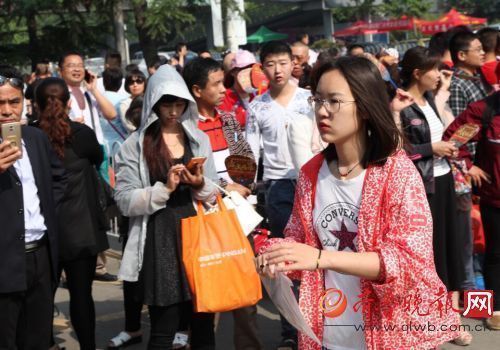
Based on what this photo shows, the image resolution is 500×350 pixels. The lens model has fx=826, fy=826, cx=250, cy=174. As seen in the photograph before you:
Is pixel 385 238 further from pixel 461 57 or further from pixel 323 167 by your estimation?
pixel 461 57

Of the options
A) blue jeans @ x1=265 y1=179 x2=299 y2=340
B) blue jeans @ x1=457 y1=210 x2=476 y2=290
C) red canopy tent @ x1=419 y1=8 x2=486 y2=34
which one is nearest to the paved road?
blue jeans @ x1=265 y1=179 x2=299 y2=340

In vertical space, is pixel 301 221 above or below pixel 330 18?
below

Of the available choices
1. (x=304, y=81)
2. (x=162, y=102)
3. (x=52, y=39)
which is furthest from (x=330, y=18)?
(x=162, y=102)

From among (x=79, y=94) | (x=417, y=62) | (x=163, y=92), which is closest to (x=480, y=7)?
(x=79, y=94)

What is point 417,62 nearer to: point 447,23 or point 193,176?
point 193,176

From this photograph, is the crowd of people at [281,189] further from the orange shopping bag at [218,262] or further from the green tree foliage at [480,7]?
the green tree foliage at [480,7]

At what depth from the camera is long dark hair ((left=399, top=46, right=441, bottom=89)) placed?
5766 mm

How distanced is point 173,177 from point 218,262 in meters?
0.53

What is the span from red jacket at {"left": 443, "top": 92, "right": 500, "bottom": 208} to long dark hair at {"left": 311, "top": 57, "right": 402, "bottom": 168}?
9.67ft

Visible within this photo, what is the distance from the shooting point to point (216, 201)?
4.71 metres

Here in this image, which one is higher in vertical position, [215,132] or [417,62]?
[417,62]

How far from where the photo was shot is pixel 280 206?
19.4 ft

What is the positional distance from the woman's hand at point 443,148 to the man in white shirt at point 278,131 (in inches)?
34.8

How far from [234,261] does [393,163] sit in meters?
1.66
